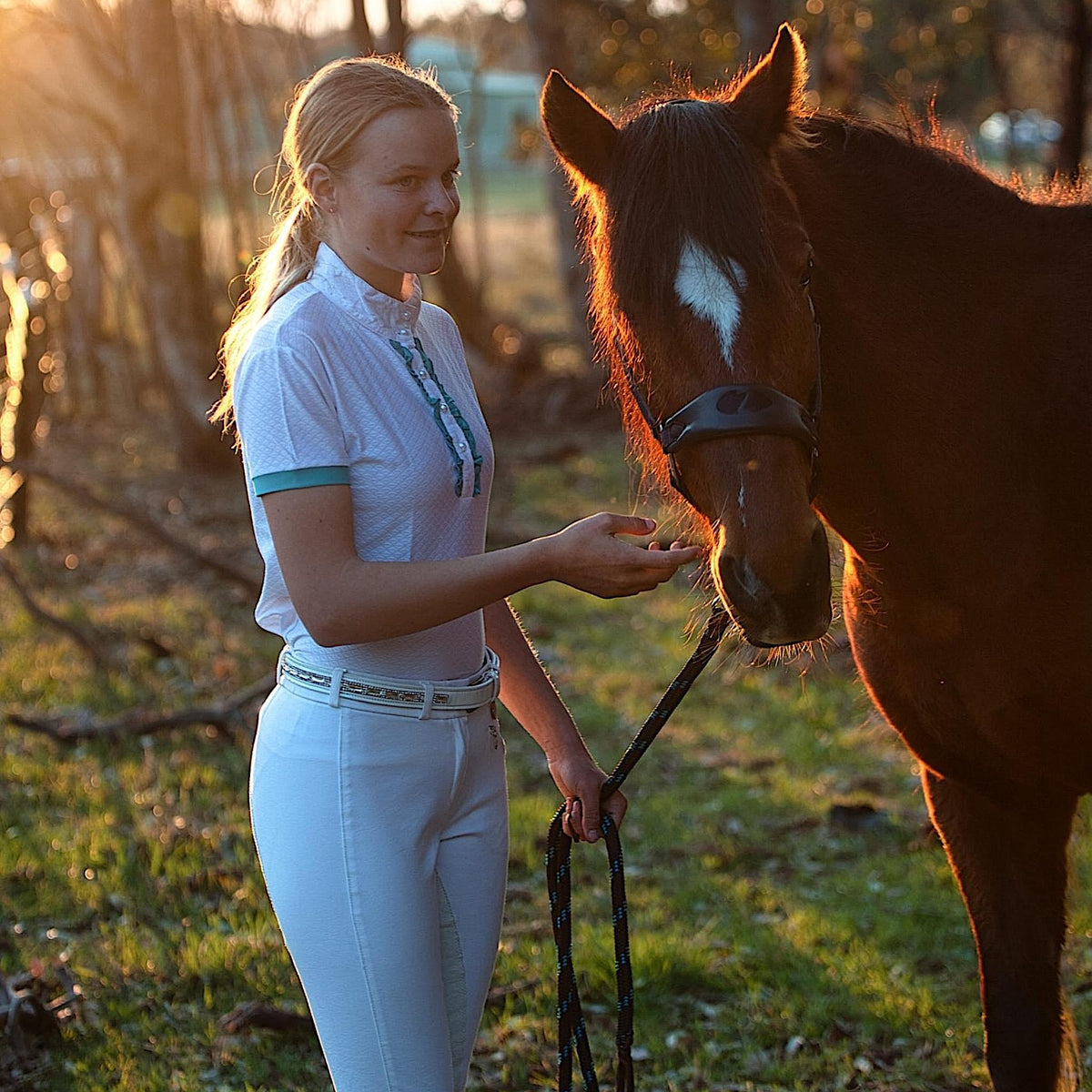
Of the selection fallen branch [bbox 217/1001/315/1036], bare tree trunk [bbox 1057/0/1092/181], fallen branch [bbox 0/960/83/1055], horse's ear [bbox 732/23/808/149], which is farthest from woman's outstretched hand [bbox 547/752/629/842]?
bare tree trunk [bbox 1057/0/1092/181]

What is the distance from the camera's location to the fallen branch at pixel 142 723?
504 centimetres

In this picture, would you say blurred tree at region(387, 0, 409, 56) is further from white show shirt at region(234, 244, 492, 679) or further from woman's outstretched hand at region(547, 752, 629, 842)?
woman's outstretched hand at region(547, 752, 629, 842)

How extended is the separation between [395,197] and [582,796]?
978 millimetres

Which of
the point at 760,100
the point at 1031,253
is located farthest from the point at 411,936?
the point at 1031,253

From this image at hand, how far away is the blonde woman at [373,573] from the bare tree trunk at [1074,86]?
35.4 feet

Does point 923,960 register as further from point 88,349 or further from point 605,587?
point 88,349

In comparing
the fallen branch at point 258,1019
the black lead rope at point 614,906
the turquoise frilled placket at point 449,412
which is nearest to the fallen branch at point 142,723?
the fallen branch at point 258,1019

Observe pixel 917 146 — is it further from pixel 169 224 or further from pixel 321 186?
pixel 169 224

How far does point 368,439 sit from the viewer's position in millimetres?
1718

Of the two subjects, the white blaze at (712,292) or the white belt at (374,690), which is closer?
the white blaze at (712,292)

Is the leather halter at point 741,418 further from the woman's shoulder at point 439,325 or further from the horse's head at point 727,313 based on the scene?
the woman's shoulder at point 439,325

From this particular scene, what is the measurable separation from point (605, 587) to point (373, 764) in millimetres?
Answer: 400

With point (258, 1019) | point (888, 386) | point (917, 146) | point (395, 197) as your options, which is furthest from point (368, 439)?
point (258, 1019)

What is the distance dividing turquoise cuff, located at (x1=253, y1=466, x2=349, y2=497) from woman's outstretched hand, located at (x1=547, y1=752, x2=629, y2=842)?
2.22 ft
